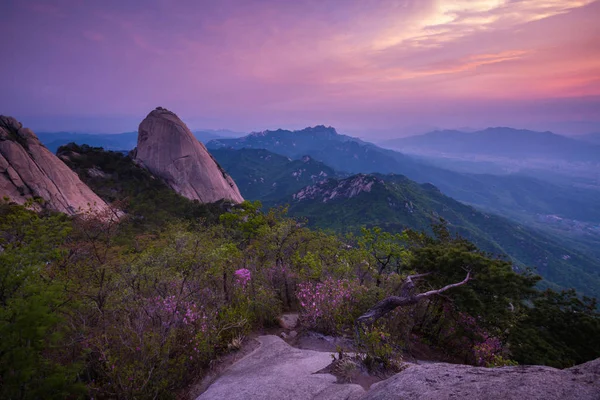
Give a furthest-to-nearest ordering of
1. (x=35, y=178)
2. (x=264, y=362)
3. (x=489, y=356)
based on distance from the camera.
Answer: (x=35, y=178) < (x=489, y=356) < (x=264, y=362)

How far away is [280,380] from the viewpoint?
730 centimetres

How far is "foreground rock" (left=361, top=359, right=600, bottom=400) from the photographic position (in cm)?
402

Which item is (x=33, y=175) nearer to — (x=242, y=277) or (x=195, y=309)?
(x=242, y=277)

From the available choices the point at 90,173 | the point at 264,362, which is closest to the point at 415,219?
the point at 90,173

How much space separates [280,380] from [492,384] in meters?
5.17

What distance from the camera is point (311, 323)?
11453 mm

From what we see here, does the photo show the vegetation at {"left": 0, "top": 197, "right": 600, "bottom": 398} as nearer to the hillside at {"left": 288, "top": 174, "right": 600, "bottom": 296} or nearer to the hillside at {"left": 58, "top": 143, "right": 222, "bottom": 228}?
the hillside at {"left": 58, "top": 143, "right": 222, "bottom": 228}

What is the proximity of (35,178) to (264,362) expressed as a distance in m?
57.7

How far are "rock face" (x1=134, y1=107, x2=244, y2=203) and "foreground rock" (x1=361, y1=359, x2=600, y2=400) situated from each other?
2843 inches

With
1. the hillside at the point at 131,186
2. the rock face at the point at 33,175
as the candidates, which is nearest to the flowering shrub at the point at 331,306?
the rock face at the point at 33,175

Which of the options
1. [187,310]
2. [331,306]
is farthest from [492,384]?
[187,310]

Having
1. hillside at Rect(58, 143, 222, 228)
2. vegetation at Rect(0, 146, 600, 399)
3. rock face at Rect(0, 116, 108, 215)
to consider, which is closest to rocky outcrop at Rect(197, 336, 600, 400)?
vegetation at Rect(0, 146, 600, 399)

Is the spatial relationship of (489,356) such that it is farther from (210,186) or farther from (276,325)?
(210,186)

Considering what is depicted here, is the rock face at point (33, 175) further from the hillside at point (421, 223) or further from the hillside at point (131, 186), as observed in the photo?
the hillside at point (421, 223)
